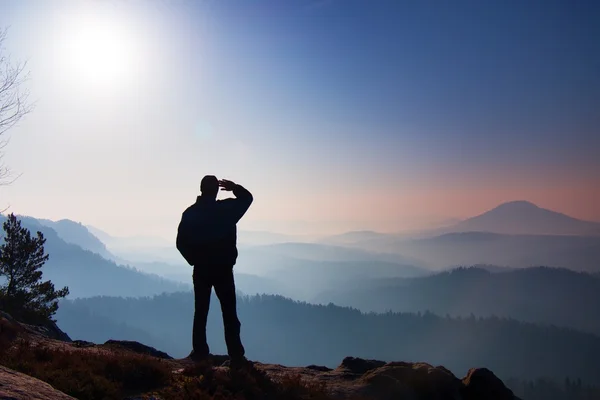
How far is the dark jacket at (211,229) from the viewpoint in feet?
30.8

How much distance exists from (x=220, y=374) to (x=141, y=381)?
1.56 m

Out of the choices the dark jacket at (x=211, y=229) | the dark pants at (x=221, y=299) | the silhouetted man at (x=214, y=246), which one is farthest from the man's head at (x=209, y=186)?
the dark pants at (x=221, y=299)

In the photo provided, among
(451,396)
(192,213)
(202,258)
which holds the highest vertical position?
(192,213)

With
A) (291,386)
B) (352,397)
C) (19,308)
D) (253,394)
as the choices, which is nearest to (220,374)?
(253,394)

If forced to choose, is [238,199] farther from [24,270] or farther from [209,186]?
[24,270]

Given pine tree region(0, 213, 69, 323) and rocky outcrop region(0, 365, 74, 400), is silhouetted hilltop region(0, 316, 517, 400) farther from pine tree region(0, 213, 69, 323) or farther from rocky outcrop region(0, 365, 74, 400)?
pine tree region(0, 213, 69, 323)

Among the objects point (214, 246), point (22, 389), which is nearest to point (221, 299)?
point (214, 246)

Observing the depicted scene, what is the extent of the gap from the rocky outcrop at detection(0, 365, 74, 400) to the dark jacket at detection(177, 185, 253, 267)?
13.3 feet

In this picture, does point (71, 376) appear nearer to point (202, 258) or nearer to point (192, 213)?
point (202, 258)

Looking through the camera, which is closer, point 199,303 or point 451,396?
point 199,303

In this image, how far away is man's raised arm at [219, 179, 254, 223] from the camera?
9.46 m

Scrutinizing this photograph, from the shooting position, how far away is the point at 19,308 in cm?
2648

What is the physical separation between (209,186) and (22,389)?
5482mm

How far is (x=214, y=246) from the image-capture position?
371 inches
